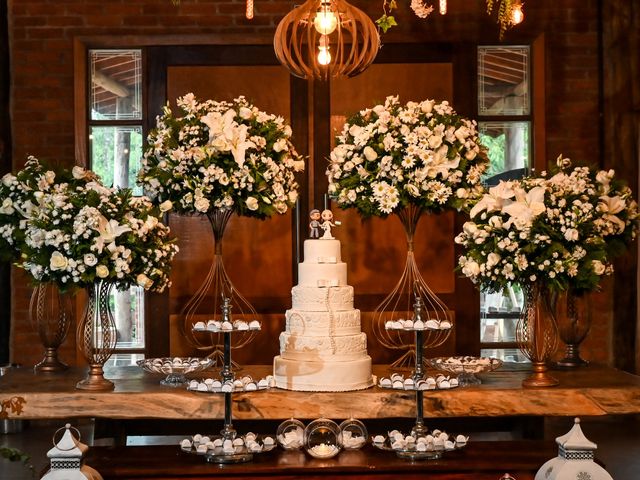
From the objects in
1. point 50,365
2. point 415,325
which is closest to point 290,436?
point 415,325

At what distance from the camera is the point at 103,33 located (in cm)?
763

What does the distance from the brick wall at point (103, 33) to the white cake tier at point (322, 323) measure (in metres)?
3.07

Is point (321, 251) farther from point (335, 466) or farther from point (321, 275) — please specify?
point (335, 466)

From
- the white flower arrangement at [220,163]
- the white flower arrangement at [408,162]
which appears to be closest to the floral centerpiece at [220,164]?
the white flower arrangement at [220,163]

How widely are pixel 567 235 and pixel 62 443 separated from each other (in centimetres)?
242

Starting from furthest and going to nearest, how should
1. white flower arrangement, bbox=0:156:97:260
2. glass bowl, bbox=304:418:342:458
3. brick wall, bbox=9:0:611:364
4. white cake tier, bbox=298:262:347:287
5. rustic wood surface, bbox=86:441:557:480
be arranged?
1. brick wall, bbox=9:0:611:364
2. white flower arrangement, bbox=0:156:97:260
3. white cake tier, bbox=298:262:347:287
4. glass bowl, bbox=304:418:342:458
5. rustic wood surface, bbox=86:441:557:480

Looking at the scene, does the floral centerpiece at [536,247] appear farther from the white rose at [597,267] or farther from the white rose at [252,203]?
the white rose at [252,203]

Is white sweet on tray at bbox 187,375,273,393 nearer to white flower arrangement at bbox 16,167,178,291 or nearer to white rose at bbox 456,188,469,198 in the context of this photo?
white flower arrangement at bbox 16,167,178,291

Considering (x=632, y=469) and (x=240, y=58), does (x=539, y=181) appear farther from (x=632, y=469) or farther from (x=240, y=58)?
(x=240, y=58)

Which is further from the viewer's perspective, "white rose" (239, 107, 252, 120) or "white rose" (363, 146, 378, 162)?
"white rose" (239, 107, 252, 120)

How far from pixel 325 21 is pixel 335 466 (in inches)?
83.0

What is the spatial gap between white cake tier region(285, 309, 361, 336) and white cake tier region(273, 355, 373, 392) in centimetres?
14

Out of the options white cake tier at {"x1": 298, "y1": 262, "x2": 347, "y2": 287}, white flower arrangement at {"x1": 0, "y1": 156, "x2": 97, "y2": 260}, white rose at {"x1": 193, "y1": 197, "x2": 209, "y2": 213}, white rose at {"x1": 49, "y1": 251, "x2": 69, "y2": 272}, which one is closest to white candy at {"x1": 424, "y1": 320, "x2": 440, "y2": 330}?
white cake tier at {"x1": 298, "y1": 262, "x2": 347, "y2": 287}

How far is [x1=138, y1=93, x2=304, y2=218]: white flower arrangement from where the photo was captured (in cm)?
524
